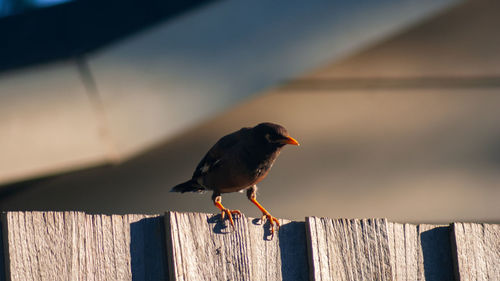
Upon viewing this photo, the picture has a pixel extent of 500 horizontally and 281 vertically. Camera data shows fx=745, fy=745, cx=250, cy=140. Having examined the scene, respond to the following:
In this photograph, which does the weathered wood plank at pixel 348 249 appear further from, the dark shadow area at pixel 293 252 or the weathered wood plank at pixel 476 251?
the weathered wood plank at pixel 476 251

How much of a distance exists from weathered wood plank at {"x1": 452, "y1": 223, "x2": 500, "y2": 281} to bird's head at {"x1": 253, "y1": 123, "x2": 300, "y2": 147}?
1596 millimetres

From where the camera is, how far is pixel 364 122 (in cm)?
519

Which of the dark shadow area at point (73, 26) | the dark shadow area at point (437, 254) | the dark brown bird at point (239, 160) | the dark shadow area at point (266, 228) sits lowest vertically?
the dark shadow area at point (437, 254)

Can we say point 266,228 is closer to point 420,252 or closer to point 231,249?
point 231,249

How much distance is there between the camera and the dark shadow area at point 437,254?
9.29 ft

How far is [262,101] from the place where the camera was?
5000 mm

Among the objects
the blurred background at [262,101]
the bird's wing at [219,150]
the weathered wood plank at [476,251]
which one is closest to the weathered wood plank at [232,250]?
the weathered wood plank at [476,251]

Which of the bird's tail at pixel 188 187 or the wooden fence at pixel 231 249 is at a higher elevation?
the bird's tail at pixel 188 187

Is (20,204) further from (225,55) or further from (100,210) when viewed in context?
(225,55)

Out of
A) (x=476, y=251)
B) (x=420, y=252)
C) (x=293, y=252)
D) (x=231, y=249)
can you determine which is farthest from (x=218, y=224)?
(x=476, y=251)

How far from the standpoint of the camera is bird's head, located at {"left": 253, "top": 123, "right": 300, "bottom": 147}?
4.34 metres

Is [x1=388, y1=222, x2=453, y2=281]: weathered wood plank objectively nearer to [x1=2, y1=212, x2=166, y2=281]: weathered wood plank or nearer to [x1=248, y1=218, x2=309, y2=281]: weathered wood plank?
[x1=248, y1=218, x2=309, y2=281]: weathered wood plank

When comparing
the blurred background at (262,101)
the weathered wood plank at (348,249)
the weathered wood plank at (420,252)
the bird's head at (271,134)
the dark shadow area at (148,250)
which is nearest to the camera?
the dark shadow area at (148,250)

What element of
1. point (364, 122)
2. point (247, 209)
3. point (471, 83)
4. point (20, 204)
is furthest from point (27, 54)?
point (471, 83)
